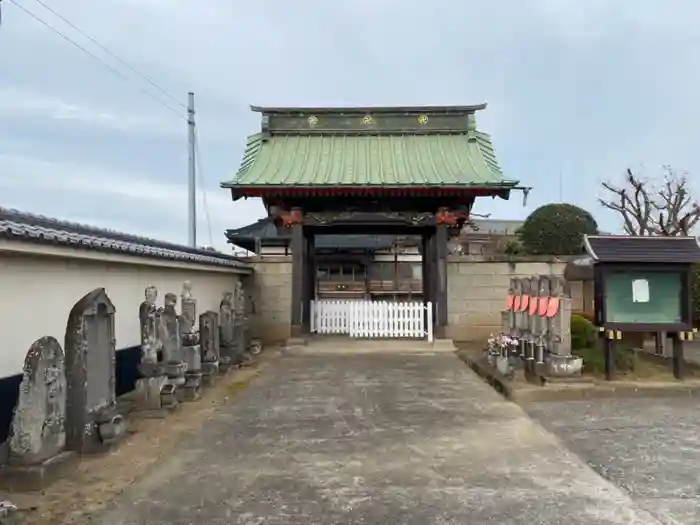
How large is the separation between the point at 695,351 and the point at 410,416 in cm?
1030

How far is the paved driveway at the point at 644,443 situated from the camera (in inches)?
174

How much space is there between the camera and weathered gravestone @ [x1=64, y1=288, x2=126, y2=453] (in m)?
5.43

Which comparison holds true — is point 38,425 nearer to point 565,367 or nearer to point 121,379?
point 121,379

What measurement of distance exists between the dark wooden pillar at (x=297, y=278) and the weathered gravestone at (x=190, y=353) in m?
5.47

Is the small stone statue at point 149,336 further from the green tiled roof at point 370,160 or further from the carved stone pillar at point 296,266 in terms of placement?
the carved stone pillar at point 296,266

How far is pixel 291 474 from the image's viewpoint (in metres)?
5.00

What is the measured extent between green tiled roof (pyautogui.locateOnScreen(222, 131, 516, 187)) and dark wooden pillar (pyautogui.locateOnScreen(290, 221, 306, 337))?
1431mm

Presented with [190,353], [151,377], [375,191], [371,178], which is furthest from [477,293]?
[151,377]

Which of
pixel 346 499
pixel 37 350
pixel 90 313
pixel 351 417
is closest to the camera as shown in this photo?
pixel 346 499

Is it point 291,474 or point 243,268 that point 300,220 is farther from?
point 291,474

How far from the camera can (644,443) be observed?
19.7 ft

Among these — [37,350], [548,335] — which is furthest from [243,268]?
[37,350]

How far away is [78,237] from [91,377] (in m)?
1.95

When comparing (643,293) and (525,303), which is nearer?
(643,293)
